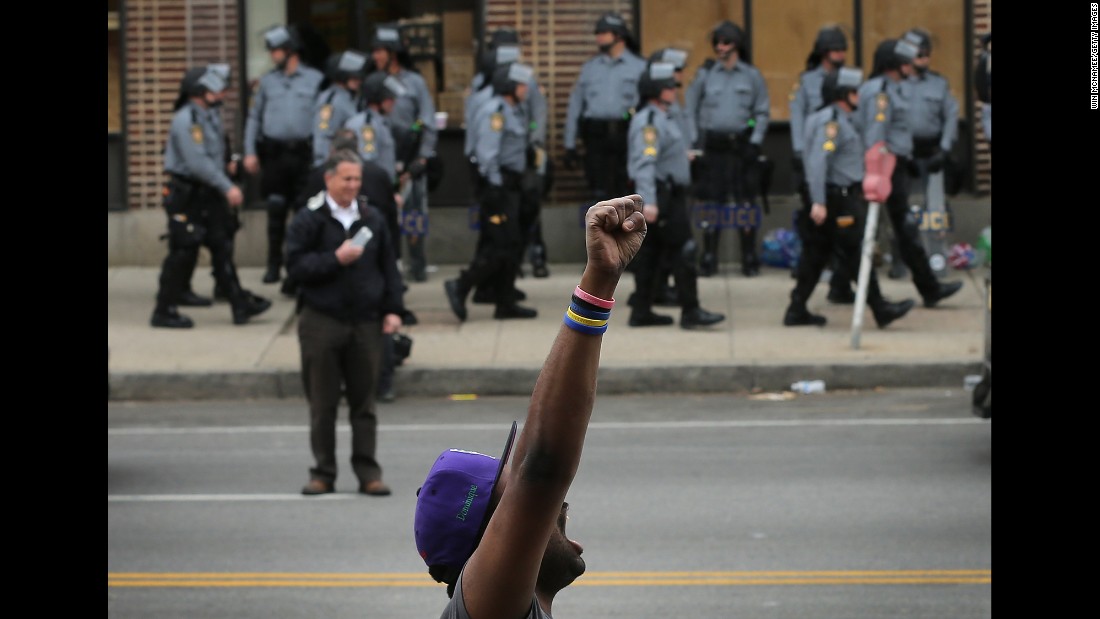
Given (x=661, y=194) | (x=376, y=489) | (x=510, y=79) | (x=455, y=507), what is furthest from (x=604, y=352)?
(x=455, y=507)

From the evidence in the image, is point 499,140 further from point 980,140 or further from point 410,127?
point 980,140

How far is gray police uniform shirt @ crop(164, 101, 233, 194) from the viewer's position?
1554 cm

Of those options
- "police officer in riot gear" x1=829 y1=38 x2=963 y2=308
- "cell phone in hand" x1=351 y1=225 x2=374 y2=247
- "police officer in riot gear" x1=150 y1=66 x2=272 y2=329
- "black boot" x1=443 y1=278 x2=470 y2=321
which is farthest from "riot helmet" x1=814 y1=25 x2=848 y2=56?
"cell phone in hand" x1=351 y1=225 x2=374 y2=247

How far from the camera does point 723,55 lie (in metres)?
17.8

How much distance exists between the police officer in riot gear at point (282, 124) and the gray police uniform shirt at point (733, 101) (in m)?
3.89

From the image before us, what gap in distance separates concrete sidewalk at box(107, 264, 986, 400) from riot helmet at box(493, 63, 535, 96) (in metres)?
2.11

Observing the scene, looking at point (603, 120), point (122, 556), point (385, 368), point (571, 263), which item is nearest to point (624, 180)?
point (603, 120)

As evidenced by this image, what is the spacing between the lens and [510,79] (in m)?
15.7

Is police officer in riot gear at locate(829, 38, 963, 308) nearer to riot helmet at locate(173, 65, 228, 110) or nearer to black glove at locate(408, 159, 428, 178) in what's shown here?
black glove at locate(408, 159, 428, 178)

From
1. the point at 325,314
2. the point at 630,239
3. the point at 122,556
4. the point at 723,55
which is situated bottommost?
the point at 122,556

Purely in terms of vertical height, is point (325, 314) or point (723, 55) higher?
point (723, 55)
